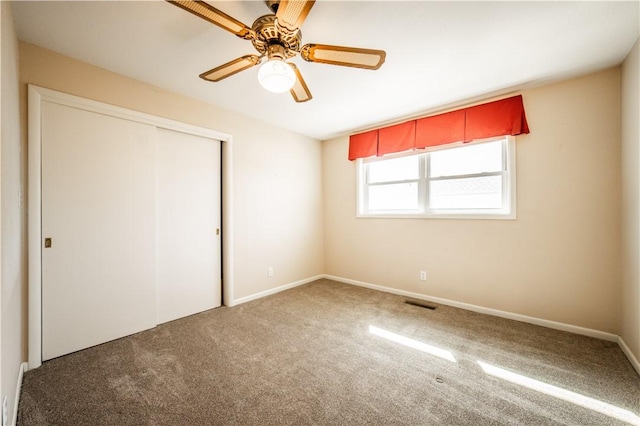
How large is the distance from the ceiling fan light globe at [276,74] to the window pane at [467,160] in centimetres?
253

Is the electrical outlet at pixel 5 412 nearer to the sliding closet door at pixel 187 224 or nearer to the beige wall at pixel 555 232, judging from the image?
the sliding closet door at pixel 187 224

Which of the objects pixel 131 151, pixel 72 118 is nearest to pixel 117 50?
pixel 72 118

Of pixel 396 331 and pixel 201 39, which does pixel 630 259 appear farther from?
pixel 201 39

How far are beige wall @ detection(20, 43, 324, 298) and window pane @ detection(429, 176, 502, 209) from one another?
203cm

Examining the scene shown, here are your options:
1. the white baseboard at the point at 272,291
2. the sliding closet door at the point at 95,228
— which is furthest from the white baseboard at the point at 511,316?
the sliding closet door at the point at 95,228

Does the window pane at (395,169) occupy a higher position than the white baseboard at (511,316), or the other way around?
the window pane at (395,169)

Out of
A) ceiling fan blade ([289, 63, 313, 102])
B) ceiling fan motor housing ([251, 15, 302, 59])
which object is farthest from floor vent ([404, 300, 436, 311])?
ceiling fan motor housing ([251, 15, 302, 59])

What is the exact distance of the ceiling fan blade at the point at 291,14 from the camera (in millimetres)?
1231

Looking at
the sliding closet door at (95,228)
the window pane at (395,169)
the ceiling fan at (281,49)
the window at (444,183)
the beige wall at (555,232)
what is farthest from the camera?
the window pane at (395,169)

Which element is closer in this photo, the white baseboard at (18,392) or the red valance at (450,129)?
the white baseboard at (18,392)

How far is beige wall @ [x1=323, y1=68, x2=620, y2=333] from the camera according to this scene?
2.39 metres

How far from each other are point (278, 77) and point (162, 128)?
187 cm

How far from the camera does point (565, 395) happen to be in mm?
1690

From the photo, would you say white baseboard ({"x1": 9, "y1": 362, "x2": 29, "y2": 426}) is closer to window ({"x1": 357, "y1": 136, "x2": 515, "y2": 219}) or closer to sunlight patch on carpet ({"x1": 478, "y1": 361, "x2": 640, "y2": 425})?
sunlight patch on carpet ({"x1": 478, "y1": 361, "x2": 640, "y2": 425})
